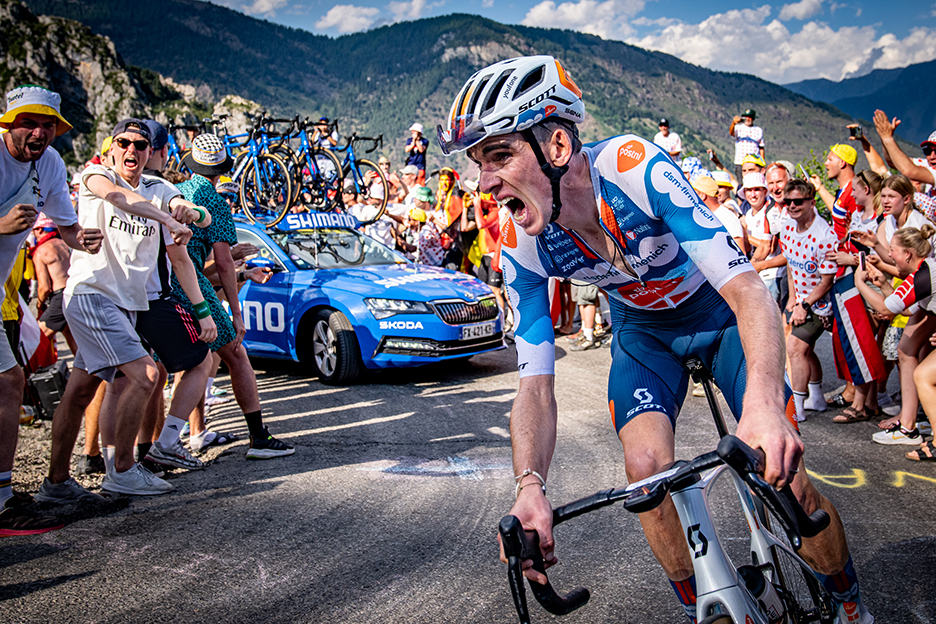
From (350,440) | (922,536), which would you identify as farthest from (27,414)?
(922,536)

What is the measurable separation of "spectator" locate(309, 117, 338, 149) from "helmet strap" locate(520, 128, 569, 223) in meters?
11.5

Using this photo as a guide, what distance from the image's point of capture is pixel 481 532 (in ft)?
12.5

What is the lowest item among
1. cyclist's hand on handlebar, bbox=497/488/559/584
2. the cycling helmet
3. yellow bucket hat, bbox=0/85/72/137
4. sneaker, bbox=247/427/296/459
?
sneaker, bbox=247/427/296/459

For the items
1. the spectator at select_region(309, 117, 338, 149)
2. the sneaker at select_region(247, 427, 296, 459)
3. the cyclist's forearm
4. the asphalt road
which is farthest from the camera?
the spectator at select_region(309, 117, 338, 149)

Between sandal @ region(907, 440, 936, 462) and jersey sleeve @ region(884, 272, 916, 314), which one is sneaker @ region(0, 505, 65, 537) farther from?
jersey sleeve @ region(884, 272, 916, 314)

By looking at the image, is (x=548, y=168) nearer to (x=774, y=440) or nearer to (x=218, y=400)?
(x=774, y=440)

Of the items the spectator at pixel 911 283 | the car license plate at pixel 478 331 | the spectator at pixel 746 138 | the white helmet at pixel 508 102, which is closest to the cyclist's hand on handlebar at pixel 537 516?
the white helmet at pixel 508 102

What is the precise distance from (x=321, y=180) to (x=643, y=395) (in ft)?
36.6

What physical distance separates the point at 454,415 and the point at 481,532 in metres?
2.63

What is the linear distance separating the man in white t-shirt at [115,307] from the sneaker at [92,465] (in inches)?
24.2

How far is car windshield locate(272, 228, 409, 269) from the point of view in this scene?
856 centimetres

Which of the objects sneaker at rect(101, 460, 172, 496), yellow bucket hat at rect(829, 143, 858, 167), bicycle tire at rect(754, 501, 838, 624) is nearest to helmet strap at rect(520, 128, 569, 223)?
bicycle tire at rect(754, 501, 838, 624)

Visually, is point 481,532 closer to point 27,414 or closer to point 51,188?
point 51,188

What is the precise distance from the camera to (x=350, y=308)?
7.64 meters
